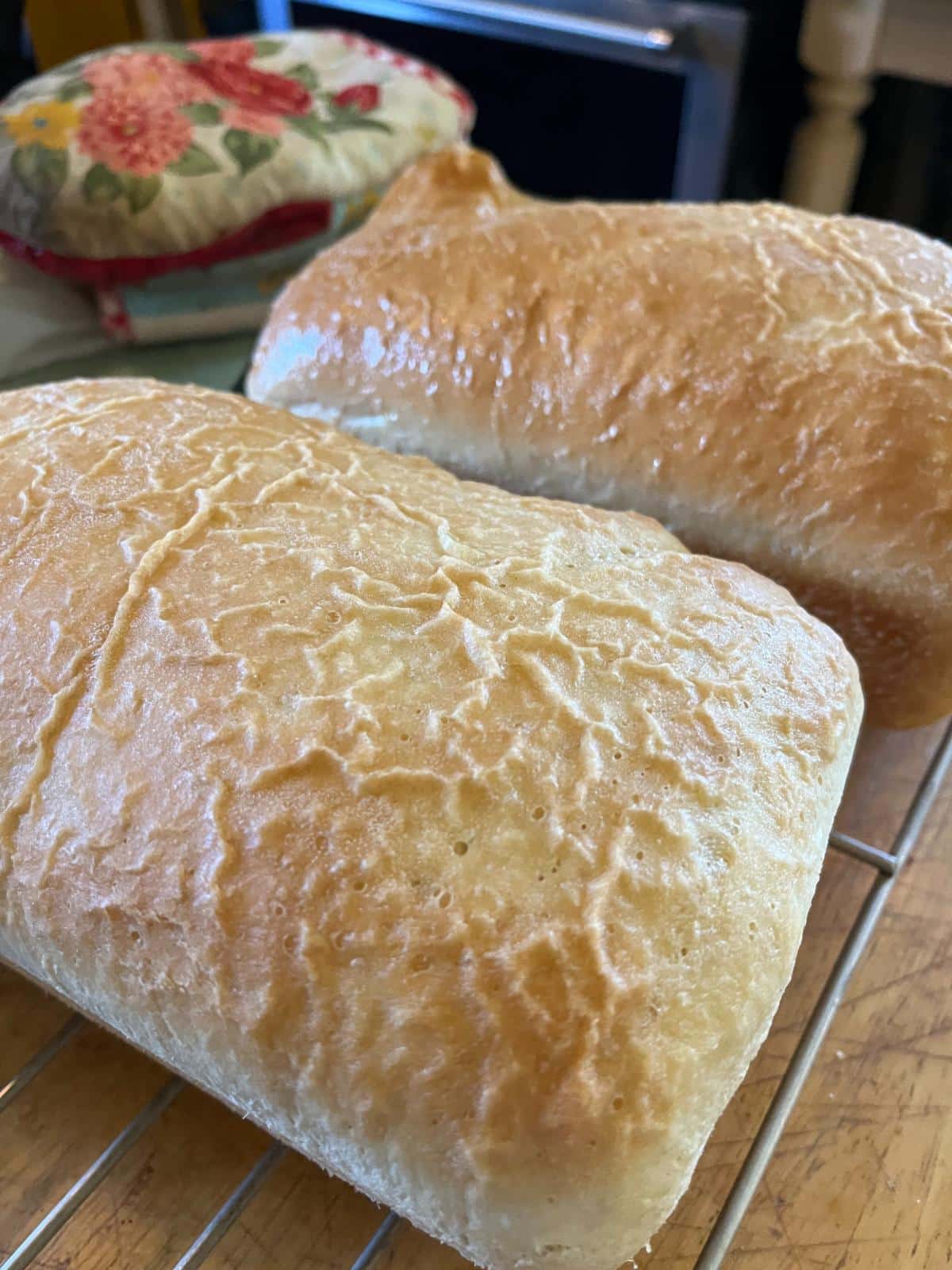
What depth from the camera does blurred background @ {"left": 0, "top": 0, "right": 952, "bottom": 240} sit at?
1.53m

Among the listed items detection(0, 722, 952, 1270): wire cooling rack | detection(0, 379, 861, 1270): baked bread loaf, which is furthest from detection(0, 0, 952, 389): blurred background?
detection(0, 722, 952, 1270): wire cooling rack

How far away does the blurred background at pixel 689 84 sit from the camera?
1527mm

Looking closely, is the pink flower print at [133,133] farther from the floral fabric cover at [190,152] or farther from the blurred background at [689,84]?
the blurred background at [689,84]

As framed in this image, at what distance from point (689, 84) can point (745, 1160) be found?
1488 mm

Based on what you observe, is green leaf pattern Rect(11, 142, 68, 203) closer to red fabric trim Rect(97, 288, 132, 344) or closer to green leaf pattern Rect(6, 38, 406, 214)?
green leaf pattern Rect(6, 38, 406, 214)

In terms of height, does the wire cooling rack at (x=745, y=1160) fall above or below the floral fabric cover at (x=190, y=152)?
below

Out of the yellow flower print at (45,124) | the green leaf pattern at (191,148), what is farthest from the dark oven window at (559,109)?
the yellow flower print at (45,124)

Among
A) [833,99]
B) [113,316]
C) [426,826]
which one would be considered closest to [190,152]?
[113,316]

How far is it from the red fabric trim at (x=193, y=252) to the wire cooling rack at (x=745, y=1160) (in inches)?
37.7

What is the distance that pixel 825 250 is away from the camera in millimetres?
922

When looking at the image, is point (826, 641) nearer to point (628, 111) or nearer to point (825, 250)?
point (825, 250)

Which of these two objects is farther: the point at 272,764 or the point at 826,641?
the point at 826,641

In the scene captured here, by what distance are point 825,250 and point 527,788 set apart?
0.62 m

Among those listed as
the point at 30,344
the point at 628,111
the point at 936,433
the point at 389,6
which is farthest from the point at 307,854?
the point at 389,6
